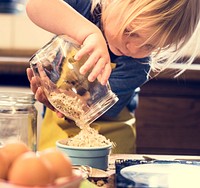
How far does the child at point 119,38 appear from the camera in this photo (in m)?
0.86

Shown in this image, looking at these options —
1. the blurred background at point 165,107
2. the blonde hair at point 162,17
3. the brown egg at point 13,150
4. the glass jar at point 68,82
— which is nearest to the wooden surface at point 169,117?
the blurred background at point 165,107

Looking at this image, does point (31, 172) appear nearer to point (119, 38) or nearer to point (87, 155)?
point (87, 155)

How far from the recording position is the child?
2.82 feet

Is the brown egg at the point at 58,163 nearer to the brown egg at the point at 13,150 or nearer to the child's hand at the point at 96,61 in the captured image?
the brown egg at the point at 13,150

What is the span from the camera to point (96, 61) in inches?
30.5

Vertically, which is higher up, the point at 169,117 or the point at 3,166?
the point at 3,166

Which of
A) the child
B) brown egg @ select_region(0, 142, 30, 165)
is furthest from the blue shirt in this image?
brown egg @ select_region(0, 142, 30, 165)

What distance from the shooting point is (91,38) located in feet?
2.71

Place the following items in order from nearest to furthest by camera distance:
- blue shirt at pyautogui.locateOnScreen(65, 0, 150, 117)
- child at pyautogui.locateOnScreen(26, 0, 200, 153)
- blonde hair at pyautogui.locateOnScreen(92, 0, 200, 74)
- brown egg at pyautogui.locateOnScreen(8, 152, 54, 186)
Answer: brown egg at pyautogui.locateOnScreen(8, 152, 54, 186) → child at pyautogui.locateOnScreen(26, 0, 200, 153) → blonde hair at pyautogui.locateOnScreen(92, 0, 200, 74) → blue shirt at pyautogui.locateOnScreen(65, 0, 150, 117)

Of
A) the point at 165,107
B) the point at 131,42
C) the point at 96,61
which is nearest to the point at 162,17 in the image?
the point at 131,42

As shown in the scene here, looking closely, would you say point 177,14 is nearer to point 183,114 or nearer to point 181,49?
point 181,49

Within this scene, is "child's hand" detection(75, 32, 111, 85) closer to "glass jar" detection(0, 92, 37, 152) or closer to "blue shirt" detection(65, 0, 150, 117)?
"glass jar" detection(0, 92, 37, 152)

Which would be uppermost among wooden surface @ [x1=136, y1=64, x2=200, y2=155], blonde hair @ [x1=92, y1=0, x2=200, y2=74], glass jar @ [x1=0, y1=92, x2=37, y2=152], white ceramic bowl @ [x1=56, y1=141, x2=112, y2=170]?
blonde hair @ [x1=92, y1=0, x2=200, y2=74]

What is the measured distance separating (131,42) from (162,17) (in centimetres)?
8
